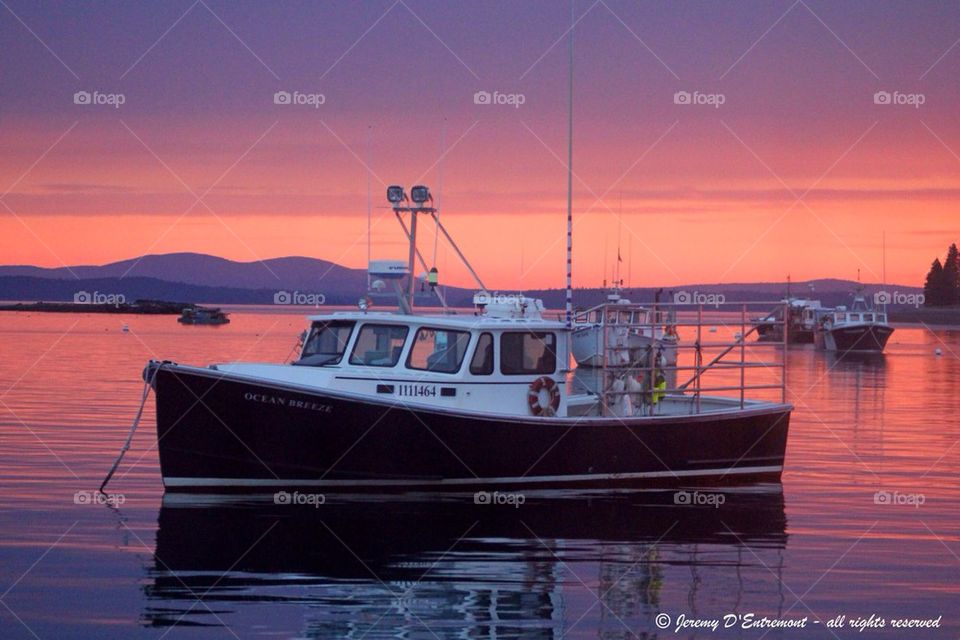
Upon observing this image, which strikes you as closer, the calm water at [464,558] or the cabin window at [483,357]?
the calm water at [464,558]

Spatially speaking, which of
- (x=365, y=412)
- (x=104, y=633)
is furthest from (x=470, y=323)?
(x=104, y=633)

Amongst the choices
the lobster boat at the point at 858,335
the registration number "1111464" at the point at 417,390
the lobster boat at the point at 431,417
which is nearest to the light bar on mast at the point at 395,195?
the lobster boat at the point at 431,417

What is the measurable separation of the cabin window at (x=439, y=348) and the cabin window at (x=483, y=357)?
18 centimetres

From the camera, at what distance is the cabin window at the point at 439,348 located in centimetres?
1877

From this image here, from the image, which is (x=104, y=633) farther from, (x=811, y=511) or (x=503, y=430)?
(x=811, y=511)

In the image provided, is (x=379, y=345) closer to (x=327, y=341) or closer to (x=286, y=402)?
(x=327, y=341)

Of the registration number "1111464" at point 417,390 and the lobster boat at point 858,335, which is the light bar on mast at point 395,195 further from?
the lobster boat at point 858,335

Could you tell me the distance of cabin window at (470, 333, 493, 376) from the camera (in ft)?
61.8

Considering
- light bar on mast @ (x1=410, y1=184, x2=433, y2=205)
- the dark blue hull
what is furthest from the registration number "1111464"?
light bar on mast @ (x1=410, y1=184, x2=433, y2=205)

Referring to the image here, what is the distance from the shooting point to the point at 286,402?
55.9 ft

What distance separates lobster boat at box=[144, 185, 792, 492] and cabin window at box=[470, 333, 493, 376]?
2 cm

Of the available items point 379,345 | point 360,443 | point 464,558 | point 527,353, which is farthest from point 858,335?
point 464,558

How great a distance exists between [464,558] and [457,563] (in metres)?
0.33

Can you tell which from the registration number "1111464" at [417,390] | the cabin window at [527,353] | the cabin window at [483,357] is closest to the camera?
the registration number "1111464" at [417,390]
